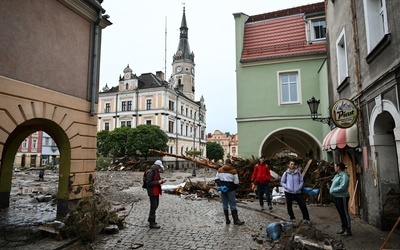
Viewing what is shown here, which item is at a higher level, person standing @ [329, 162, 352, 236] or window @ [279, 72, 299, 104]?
window @ [279, 72, 299, 104]

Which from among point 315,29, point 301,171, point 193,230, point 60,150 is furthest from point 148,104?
point 193,230

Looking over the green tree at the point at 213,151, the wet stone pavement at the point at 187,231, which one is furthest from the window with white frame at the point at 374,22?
the green tree at the point at 213,151

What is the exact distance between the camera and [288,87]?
15500 mm

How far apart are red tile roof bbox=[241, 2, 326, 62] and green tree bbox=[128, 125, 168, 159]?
104 ft

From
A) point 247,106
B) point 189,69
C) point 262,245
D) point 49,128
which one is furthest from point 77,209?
point 189,69

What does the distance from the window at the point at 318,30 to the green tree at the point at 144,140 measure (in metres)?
34.2

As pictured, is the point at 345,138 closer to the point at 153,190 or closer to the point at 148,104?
the point at 153,190

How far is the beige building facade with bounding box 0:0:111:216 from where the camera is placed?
645 centimetres

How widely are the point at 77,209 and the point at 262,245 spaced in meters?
4.58

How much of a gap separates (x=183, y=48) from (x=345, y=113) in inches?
3234

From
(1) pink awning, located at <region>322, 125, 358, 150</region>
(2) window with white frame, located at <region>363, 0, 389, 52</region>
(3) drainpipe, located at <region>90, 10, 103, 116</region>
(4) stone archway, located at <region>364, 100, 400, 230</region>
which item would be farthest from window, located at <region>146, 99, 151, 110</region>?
(4) stone archway, located at <region>364, 100, 400, 230</region>

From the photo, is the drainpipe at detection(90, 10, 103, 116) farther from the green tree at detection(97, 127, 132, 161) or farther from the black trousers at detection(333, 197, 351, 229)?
the green tree at detection(97, 127, 132, 161)

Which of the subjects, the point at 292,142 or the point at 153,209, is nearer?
the point at 153,209

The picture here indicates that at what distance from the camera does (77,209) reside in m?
6.96
